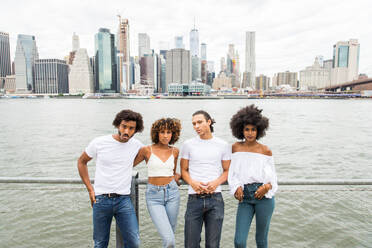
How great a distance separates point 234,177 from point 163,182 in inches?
33.9

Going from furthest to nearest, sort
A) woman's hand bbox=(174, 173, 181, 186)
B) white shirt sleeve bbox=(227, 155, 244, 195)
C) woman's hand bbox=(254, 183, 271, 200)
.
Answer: woman's hand bbox=(174, 173, 181, 186) < white shirt sleeve bbox=(227, 155, 244, 195) < woman's hand bbox=(254, 183, 271, 200)

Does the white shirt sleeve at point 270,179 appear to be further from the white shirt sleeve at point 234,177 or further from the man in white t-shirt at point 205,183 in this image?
the man in white t-shirt at point 205,183

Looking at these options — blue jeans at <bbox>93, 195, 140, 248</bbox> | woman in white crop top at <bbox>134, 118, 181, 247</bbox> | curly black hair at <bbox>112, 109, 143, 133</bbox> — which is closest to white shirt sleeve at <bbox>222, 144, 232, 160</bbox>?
woman in white crop top at <bbox>134, 118, 181, 247</bbox>

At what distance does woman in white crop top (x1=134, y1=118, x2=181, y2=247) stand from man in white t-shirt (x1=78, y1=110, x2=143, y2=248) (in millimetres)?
224

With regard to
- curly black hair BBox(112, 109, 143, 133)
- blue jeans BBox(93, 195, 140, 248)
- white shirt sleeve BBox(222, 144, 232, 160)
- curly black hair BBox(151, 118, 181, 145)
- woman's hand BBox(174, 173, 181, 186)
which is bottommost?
blue jeans BBox(93, 195, 140, 248)

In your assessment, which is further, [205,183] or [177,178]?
[177,178]

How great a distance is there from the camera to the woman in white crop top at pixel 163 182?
128 inches

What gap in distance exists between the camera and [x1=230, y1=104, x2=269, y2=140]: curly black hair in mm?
3443

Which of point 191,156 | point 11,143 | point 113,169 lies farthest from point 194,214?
point 11,143

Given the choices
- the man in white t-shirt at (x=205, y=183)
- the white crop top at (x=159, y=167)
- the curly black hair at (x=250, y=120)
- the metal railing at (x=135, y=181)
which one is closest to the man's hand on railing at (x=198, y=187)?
the man in white t-shirt at (x=205, y=183)

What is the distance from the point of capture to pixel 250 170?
10.8 ft

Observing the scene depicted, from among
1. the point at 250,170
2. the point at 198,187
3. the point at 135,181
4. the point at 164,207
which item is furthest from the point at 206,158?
the point at 135,181

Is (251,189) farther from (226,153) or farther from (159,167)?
(159,167)

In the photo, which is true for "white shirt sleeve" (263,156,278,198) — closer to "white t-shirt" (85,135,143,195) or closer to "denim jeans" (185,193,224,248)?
"denim jeans" (185,193,224,248)
